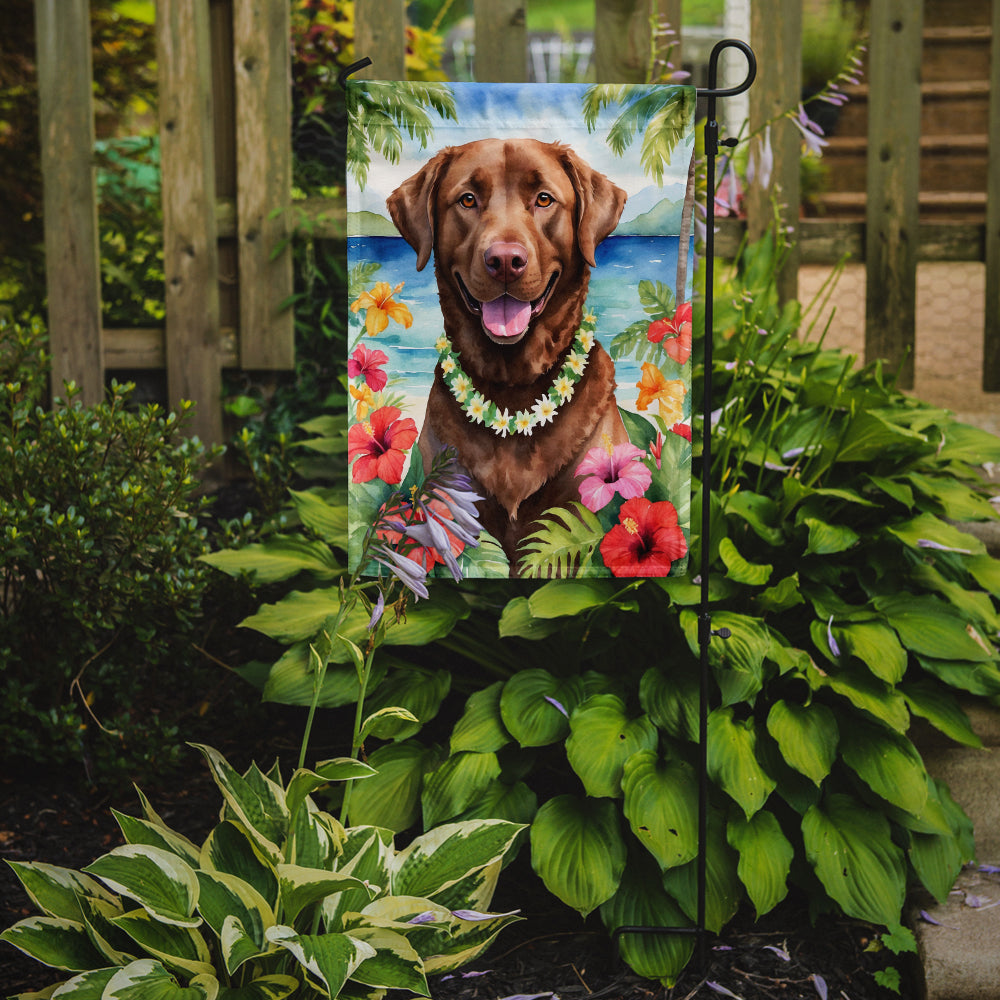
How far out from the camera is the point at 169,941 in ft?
5.08

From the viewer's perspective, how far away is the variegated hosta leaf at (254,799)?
65.4 inches

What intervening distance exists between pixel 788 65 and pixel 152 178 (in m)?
2.89

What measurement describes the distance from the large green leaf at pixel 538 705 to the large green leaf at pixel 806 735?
1.30 feet

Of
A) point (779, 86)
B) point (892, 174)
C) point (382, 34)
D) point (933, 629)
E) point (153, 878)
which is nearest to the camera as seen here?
point (153, 878)

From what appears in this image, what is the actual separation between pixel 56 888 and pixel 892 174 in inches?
124

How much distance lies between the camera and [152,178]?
4.61 meters

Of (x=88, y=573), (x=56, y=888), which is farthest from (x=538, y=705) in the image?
(x=88, y=573)

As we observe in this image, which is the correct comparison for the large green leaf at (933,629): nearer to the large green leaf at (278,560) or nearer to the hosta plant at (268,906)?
the hosta plant at (268,906)

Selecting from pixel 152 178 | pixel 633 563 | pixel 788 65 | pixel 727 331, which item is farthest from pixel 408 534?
A: pixel 152 178

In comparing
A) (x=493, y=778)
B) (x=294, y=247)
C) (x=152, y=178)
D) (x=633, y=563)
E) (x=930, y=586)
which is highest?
(x=152, y=178)

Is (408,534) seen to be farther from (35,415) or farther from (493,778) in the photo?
(35,415)

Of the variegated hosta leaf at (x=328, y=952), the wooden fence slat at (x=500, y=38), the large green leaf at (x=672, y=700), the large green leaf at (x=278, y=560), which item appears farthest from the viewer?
the wooden fence slat at (x=500, y=38)

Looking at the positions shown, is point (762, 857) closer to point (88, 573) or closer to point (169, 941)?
point (169, 941)

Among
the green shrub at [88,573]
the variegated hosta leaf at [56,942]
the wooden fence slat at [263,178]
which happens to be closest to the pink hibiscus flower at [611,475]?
the green shrub at [88,573]
